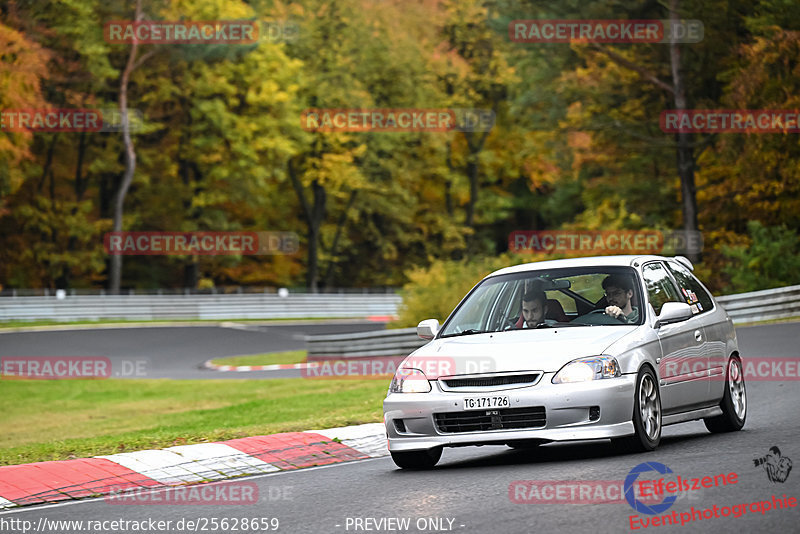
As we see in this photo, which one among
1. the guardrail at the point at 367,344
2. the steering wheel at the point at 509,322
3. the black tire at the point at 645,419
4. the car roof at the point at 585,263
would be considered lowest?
the guardrail at the point at 367,344

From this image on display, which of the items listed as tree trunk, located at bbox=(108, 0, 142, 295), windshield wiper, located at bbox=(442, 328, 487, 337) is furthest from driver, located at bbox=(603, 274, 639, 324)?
tree trunk, located at bbox=(108, 0, 142, 295)

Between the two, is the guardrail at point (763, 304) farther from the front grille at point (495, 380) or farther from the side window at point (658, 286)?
the front grille at point (495, 380)

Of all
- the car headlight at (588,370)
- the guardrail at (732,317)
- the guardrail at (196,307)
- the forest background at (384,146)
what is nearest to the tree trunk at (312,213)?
the forest background at (384,146)

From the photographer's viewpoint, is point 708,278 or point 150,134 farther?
point 150,134

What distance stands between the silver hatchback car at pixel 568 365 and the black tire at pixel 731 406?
12mm

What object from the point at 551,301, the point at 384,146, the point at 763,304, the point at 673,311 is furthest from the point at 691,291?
the point at 384,146

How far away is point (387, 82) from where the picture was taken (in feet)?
228

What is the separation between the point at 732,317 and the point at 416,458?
69.3 ft

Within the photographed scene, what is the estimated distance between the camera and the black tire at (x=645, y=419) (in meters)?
9.26

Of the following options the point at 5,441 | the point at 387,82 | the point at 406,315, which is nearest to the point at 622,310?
the point at 5,441

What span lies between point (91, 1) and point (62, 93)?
15.4ft

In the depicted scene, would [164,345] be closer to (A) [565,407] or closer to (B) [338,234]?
(A) [565,407]

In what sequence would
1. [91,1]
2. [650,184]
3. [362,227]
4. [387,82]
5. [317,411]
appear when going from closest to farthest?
[317,411]
[650,184]
[91,1]
[387,82]
[362,227]

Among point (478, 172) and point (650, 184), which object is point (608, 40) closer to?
point (650, 184)
